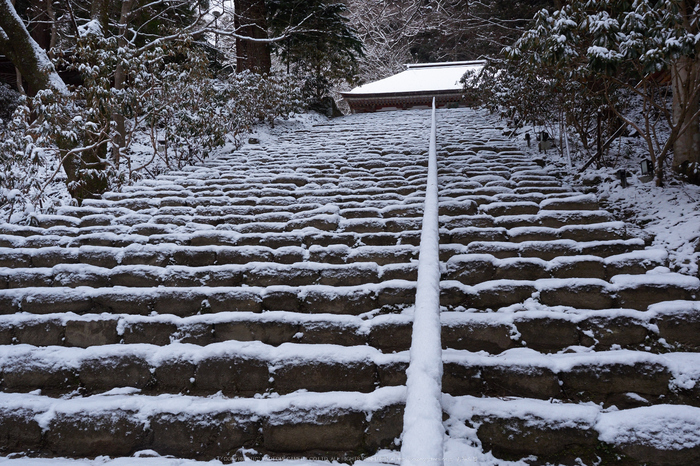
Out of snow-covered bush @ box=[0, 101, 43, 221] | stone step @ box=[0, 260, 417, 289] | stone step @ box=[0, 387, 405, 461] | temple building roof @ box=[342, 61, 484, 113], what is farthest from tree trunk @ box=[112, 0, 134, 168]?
temple building roof @ box=[342, 61, 484, 113]

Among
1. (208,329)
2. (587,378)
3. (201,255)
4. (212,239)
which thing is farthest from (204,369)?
(587,378)

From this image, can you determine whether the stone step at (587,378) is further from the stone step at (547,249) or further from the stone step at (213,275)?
the stone step at (547,249)

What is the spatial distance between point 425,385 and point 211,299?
1752 millimetres

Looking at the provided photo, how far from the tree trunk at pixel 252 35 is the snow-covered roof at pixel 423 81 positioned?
3536mm

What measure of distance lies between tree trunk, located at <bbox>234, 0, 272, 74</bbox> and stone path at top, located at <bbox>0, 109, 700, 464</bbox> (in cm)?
765

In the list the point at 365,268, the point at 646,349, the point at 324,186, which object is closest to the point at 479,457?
the point at 646,349

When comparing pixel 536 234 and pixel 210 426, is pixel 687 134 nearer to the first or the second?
pixel 536 234

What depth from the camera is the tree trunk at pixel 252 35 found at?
10.4m

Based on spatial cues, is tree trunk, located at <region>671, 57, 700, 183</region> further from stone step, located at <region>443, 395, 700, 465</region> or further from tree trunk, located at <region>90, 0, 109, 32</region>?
tree trunk, located at <region>90, 0, 109, 32</region>

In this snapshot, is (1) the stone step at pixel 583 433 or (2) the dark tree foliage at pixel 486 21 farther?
(2) the dark tree foliage at pixel 486 21

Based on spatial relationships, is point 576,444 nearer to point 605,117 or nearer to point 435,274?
point 435,274

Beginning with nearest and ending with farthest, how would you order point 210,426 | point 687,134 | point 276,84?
1. point 210,426
2. point 687,134
3. point 276,84

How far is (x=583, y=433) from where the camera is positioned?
1523mm

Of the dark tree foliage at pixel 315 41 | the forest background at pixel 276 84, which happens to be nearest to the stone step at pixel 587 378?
the forest background at pixel 276 84
